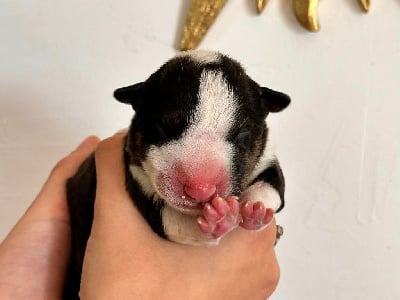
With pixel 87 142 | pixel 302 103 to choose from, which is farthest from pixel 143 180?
pixel 302 103

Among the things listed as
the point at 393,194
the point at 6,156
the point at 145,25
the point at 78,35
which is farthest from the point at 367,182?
the point at 6,156

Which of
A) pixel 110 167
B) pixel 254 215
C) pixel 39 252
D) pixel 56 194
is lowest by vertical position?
pixel 39 252

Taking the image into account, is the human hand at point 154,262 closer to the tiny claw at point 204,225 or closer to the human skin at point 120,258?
the human skin at point 120,258

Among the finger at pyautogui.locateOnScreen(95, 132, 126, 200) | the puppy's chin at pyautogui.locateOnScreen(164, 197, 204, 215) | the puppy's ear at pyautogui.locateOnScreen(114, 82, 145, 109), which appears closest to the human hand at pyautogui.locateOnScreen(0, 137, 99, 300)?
the finger at pyautogui.locateOnScreen(95, 132, 126, 200)

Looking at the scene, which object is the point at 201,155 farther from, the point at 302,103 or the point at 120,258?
the point at 302,103

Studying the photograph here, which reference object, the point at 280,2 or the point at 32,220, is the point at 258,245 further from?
the point at 280,2

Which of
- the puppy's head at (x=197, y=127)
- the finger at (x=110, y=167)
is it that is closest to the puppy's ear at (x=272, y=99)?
the puppy's head at (x=197, y=127)

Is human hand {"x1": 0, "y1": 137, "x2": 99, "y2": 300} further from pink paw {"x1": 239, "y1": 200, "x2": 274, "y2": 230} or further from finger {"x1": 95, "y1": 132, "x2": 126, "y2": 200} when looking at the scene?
pink paw {"x1": 239, "y1": 200, "x2": 274, "y2": 230}
